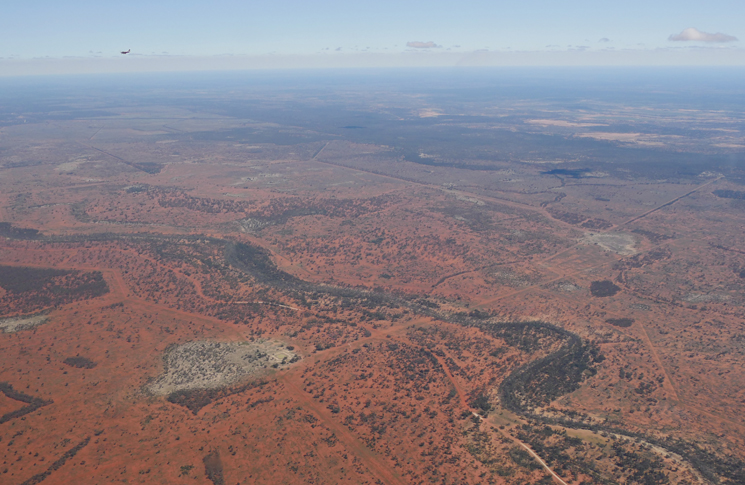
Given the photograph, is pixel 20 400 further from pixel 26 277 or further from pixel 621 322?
pixel 621 322

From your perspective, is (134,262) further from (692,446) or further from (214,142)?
(214,142)

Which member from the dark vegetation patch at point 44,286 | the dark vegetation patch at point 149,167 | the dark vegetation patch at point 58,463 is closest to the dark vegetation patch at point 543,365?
the dark vegetation patch at point 58,463

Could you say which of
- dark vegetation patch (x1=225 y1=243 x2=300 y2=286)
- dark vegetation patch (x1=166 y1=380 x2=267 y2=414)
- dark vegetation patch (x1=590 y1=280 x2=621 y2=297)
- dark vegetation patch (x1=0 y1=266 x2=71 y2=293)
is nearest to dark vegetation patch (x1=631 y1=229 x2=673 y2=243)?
dark vegetation patch (x1=590 y1=280 x2=621 y2=297)

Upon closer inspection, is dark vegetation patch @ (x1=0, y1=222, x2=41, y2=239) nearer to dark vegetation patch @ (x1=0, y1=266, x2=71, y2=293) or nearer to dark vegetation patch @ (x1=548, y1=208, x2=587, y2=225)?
dark vegetation patch @ (x1=0, y1=266, x2=71, y2=293)

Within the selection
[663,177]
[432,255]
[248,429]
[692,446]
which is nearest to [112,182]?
[432,255]

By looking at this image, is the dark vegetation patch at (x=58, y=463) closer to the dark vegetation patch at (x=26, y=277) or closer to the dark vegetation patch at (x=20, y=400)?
the dark vegetation patch at (x=20, y=400)
